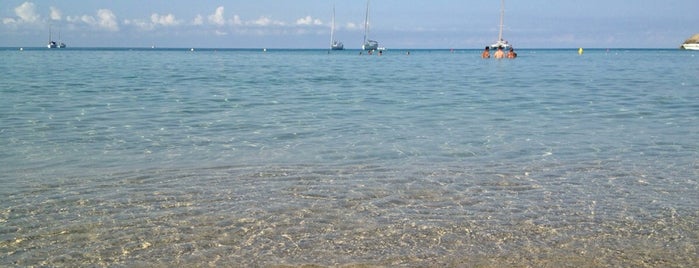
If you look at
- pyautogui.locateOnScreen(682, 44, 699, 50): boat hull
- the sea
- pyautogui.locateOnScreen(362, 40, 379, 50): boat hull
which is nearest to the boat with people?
pyautogui.locateOnScreen(682, 44, 699, 50): boat hull

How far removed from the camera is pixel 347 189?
853cm

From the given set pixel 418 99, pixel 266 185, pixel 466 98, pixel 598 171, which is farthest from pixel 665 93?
pixel 266 185

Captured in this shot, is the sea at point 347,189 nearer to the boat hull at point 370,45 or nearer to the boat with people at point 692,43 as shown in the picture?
the boat hull at point 370,45

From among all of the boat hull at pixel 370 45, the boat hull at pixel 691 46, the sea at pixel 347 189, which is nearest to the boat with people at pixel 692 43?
the boat hull at pixel 691 46

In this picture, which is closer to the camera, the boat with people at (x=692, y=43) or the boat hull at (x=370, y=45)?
the boat hull at (x=370, y=45)

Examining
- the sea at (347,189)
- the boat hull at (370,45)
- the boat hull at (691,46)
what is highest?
the boat hull at (691,46)

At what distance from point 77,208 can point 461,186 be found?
16.5 feet

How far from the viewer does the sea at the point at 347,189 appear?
5.99 metres

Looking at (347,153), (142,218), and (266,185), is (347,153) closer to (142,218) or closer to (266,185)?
(266,185)

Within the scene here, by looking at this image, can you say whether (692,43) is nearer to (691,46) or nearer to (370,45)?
(691,46)

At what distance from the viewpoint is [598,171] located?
9.79 meters

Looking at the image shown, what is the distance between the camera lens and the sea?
5992mm

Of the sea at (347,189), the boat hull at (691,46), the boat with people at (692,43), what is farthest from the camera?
the boat with people at (692,43)

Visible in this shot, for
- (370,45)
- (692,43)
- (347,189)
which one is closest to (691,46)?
(692,43)
